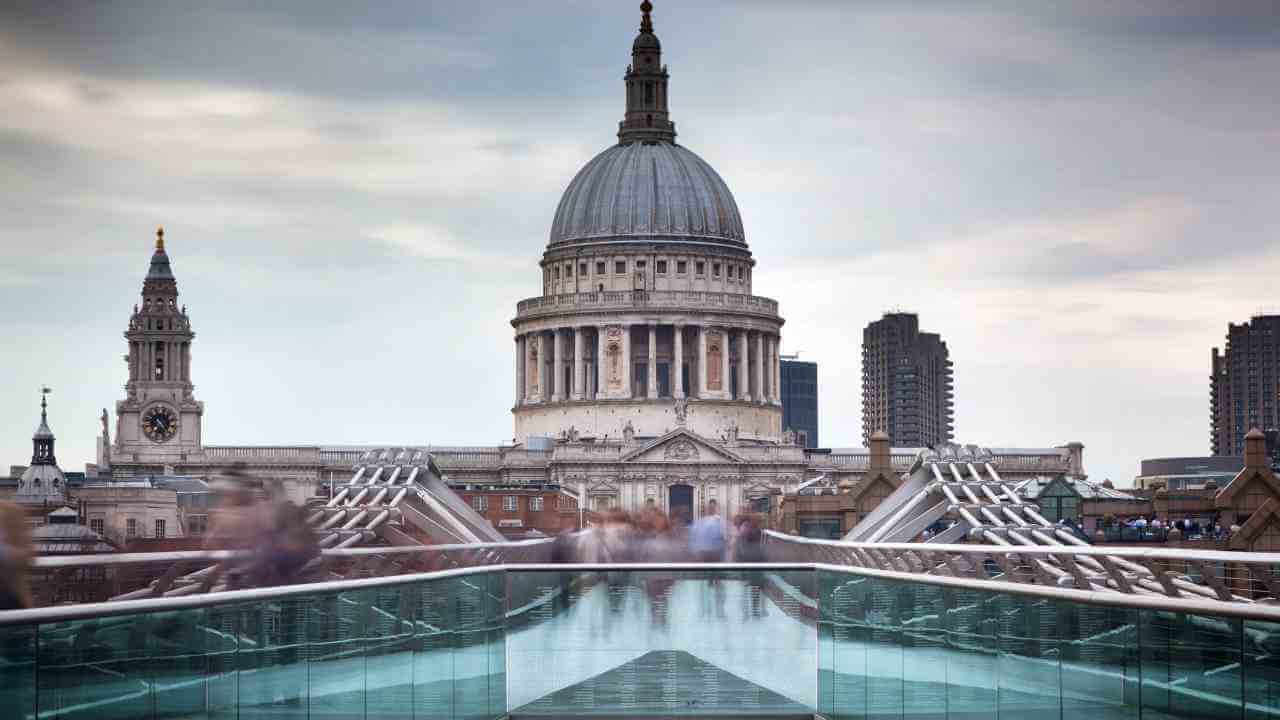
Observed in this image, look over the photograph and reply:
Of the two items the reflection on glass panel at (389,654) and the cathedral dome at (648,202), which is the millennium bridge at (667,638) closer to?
the reflection on glass panel at (389,654)

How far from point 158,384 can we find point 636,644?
166183 millimetres

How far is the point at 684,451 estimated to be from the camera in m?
175

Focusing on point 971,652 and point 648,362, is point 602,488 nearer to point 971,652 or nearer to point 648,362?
point 648,362

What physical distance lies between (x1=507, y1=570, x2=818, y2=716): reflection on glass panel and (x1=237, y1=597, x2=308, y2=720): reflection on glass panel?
6111 millimetres

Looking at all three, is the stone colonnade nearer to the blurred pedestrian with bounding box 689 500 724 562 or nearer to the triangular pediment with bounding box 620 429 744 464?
the triangular pediment with bounding box 620 429 744 464

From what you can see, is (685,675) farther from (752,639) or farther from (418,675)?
(418,675)

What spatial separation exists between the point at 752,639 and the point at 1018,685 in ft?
20.8

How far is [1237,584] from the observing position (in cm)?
1809

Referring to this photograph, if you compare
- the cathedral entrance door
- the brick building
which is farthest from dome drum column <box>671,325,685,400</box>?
the brick building

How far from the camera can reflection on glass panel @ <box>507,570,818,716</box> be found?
25547 mm

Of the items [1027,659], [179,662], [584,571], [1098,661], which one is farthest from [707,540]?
[179,662]

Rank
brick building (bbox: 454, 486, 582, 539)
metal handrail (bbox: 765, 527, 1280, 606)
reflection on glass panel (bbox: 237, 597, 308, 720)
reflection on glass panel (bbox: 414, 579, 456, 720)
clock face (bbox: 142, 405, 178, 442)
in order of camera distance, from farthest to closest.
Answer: clock face (bbox: 142, 405, 178, 442), brick building (bbox: 454, 486, 582, 539), reflection on glass panel (bbox: 414, 579, 456, 720), reflection on glass panel (bbox: 237, 597, 308, 720), metal handrail (bbox: 765, 527, 1280, 606)

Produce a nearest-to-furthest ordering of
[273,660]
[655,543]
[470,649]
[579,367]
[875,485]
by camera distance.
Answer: [273,660]
[470,649]
[655,543]
[875,485]
[579,367]

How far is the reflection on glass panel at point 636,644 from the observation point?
25547 millimetres
